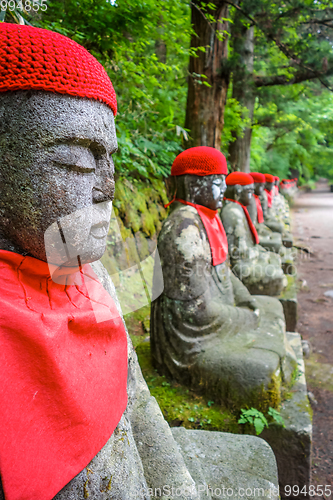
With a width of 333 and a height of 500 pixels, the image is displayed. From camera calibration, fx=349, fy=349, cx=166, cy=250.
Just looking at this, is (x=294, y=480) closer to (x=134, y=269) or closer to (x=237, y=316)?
(x=237, y=316)

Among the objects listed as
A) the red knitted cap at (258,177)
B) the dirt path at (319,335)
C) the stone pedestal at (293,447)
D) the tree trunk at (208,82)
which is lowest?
the dirt path at (319,335)

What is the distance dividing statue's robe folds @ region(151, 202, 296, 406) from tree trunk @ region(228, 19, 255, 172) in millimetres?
2994

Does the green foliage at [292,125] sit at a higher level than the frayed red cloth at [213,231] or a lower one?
higher

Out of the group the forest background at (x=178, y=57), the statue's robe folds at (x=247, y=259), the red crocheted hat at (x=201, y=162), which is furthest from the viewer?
the statue's robe folds at (x=247, y=259)

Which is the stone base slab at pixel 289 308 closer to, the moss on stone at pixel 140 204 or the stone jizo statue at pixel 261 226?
the stone jizo statue at pixel 261 226

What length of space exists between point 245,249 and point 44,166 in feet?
11.7

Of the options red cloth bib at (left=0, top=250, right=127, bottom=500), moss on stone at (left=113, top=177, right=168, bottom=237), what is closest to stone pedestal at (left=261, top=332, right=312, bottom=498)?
red cloth bib at (left=0, top=250, right=127, bottom=500)

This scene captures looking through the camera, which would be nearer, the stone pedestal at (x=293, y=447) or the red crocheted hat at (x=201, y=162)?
the stone pedestal at (x=293, y=447)

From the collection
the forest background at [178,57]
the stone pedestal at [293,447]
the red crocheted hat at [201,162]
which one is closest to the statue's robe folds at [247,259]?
the forest background at [178,57]

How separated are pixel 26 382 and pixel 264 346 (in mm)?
2071

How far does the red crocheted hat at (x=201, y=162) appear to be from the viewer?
103 inches

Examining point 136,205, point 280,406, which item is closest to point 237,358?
point 280,406

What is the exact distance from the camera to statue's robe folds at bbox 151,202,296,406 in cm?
235

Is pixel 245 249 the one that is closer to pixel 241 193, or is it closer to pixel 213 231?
pixel 241 193
